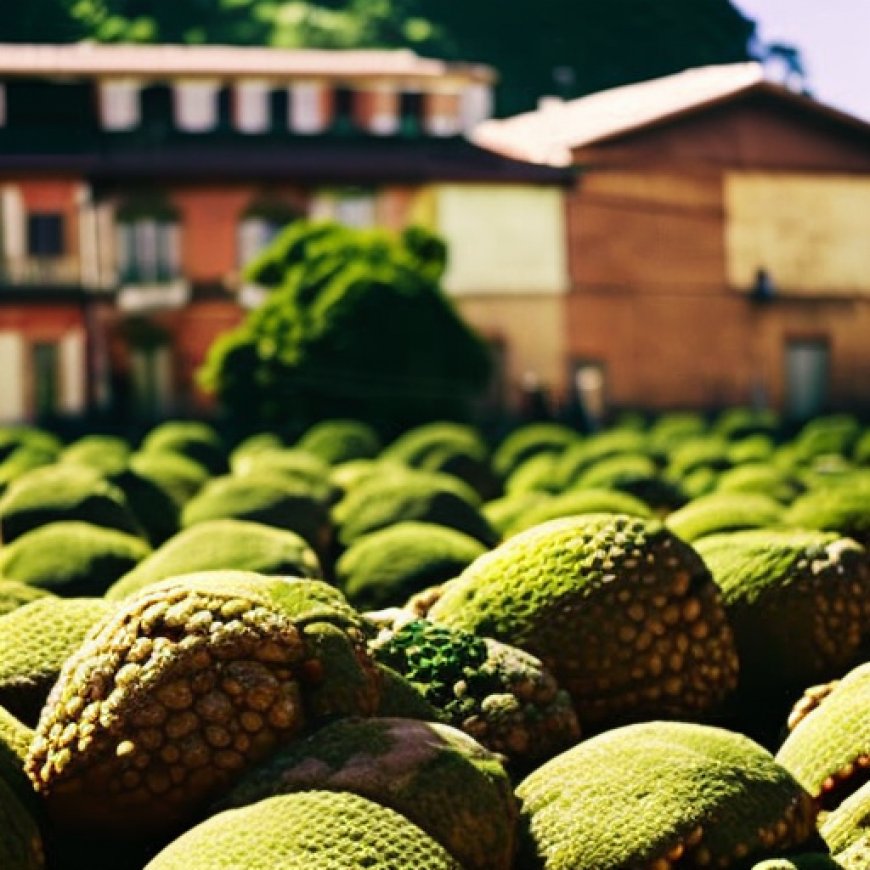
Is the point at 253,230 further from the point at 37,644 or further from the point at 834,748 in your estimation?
the point at 834,748

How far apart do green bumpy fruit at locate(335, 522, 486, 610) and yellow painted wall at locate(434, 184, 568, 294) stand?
29.9m

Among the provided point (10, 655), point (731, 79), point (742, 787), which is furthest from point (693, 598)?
point (731, 79)

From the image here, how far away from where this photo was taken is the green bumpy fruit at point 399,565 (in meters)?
12.9

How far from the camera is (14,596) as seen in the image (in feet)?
33.7

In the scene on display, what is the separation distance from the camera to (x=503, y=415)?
4297 centimetres

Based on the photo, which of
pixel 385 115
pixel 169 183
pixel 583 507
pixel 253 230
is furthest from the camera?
pixel 385 115

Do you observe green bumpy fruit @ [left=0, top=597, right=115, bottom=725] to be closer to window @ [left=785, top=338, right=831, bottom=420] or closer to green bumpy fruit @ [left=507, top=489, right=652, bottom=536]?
green bumpy fruit @ [left=507, top=489, right=652, bottom=536]

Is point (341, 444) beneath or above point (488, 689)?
beneath

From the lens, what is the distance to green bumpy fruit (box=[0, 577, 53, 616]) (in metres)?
10.1

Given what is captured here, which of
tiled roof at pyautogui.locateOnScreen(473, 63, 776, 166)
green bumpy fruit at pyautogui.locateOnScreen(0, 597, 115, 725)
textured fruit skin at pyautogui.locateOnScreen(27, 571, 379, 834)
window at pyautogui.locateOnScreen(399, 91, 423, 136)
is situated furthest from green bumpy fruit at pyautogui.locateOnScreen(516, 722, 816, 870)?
window at pyautogui.locateOnScreen(399, 91, 423, 136)

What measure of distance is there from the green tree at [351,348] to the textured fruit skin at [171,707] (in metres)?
25.6

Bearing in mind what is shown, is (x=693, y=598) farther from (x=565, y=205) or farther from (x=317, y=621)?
(x=565, y=205)

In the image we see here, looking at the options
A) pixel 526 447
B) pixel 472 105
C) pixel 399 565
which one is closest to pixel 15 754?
pixel 399 565

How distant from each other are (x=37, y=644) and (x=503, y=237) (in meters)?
36.0
